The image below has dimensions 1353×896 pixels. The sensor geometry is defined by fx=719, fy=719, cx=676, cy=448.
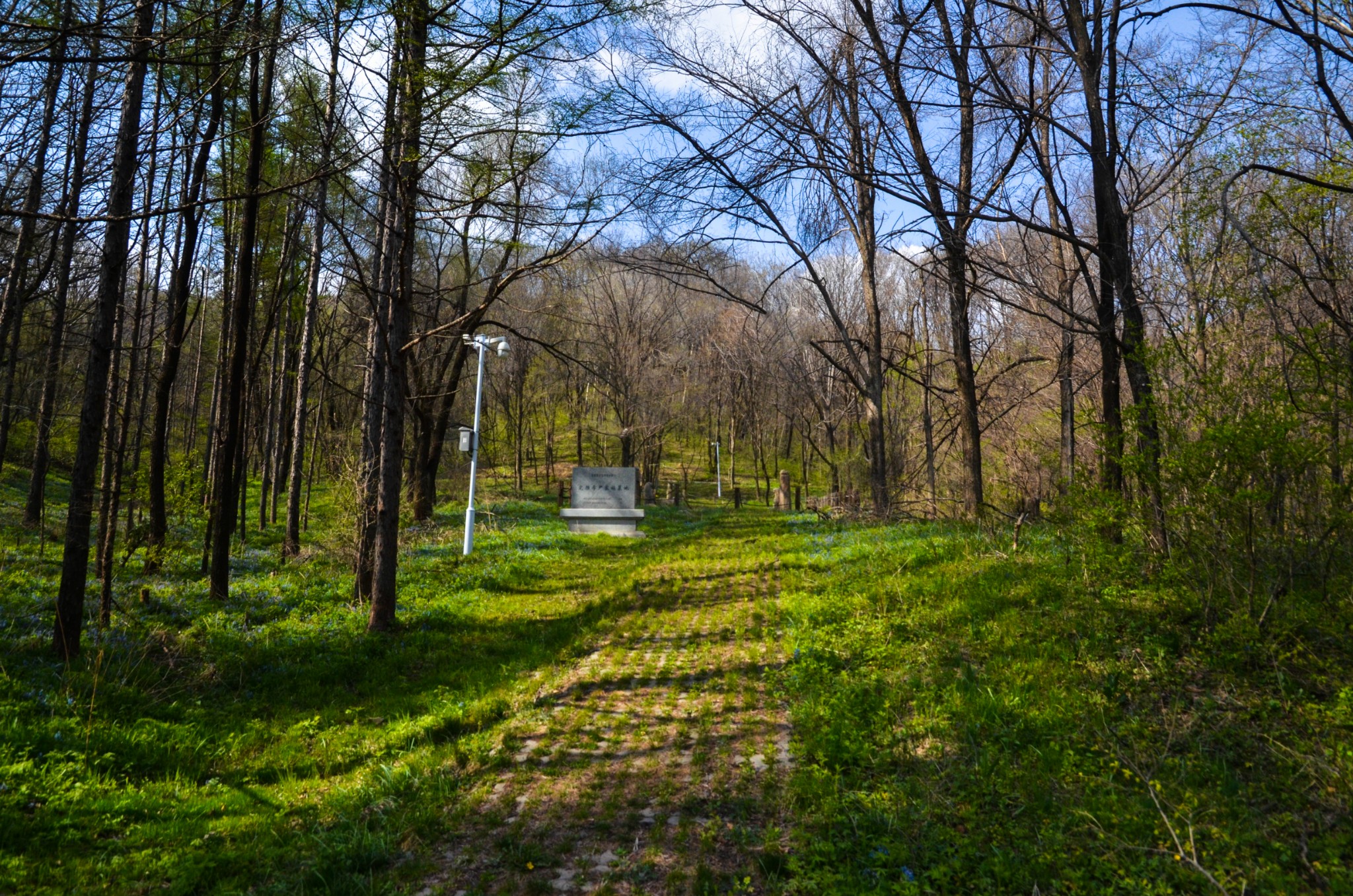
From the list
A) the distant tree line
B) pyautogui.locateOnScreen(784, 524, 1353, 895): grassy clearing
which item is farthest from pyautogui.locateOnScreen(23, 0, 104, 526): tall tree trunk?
pyautogui.locateOnScreen(784, 524, 1353, 895): grassy clearing

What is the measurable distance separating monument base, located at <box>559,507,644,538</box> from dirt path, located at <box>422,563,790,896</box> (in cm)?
1299

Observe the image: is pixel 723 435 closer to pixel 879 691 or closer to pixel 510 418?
pixel 510 418

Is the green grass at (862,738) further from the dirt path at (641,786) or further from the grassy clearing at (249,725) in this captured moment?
the dirt path at (641,786)

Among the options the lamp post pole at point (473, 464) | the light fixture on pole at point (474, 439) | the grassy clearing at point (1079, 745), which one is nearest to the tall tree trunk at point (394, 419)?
the light fixture on pole at point (474, 439)

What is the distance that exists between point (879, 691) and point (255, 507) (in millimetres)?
27234

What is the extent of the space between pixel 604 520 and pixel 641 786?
1650 centimetres

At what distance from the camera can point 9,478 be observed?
83.9 ft

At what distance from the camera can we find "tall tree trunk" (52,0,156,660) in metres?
6.24

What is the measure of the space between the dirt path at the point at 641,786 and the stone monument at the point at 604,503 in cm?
1305

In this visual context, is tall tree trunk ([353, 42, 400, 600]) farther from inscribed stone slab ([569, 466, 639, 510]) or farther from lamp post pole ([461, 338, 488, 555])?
inscribed stone slab ([569, 466, 639, 510])

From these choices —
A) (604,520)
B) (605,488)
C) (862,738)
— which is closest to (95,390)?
(862,738)

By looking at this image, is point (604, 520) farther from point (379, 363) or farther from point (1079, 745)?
point (1079, 745)

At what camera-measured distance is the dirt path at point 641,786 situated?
3574 millimetres

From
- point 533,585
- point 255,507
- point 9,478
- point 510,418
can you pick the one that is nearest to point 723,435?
point 510,418
